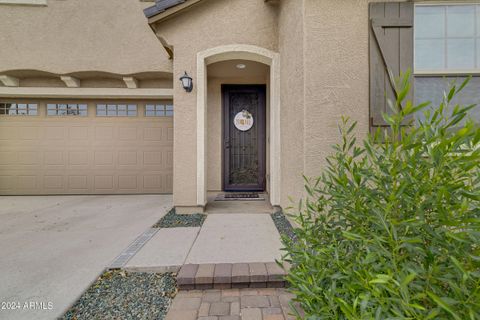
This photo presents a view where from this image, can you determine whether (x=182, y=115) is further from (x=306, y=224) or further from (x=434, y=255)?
(x=434, y=255)

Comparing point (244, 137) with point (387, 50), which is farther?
point (244, 137)

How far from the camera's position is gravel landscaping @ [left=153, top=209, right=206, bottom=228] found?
3240 mm

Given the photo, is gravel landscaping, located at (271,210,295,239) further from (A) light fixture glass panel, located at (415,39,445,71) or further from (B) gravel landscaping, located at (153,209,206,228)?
(A) light fixture glass panel, located at (415,39,445,71)

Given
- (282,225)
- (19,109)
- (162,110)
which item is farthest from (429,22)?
(19,109)

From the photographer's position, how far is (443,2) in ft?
8.36

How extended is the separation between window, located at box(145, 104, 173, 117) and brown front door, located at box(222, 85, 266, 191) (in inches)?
64.0

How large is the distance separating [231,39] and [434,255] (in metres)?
3.84

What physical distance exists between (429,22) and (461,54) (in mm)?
527

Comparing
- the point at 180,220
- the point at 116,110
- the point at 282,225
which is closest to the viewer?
the point at 282,225

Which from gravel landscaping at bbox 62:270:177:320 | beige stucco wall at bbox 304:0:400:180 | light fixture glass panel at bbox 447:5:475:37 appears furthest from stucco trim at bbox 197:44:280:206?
light fixture glass panel at bbox 447:5:475:37

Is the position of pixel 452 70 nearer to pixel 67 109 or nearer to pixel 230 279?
pixel 230 279

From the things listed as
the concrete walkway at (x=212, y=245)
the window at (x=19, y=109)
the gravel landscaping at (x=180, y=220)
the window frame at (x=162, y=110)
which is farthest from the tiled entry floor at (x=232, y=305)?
the window at (x=19, y=109)

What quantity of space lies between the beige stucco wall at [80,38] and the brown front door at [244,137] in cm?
175

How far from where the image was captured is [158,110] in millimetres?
5871
